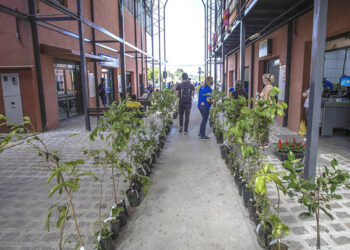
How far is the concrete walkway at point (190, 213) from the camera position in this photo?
261cm

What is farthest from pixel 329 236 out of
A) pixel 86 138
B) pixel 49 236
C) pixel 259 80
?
pixel 259 80

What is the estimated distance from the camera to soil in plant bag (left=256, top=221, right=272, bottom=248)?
2396 millimetres

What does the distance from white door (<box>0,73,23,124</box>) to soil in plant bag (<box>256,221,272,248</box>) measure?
25.9ft

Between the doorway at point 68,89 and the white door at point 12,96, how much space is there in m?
2.29

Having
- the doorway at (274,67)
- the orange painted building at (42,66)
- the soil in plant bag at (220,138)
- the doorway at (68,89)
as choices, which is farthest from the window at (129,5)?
the soil in plant bag at (220,138)

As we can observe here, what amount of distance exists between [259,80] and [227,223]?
9696 millimetres

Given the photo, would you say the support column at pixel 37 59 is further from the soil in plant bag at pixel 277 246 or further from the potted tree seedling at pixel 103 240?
the soil in plant bag at pixel 277 246

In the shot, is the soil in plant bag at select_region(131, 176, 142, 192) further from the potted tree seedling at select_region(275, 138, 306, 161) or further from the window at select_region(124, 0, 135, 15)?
the window at select_region(124, 0, 135, 15)

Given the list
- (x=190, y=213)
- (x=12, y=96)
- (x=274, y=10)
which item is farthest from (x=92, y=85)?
(x=190, y=213)

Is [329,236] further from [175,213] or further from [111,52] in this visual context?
[111,52]

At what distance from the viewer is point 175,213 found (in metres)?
3.17

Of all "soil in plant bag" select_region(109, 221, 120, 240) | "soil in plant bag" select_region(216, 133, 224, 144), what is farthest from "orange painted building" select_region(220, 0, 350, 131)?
"soil in plant bag" select_region(109, 221, 120, 240)

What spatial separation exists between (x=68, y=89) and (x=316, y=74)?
406 inches

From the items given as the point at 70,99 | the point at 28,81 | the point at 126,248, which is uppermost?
the point at 28,81
